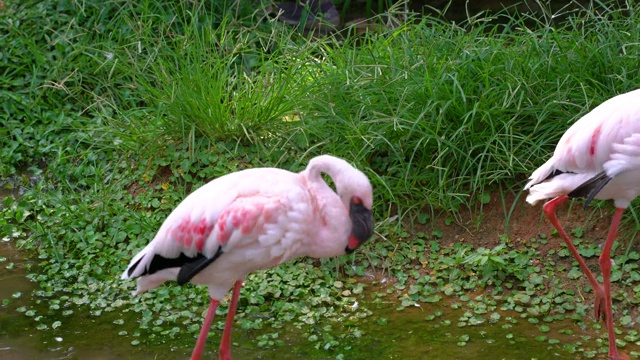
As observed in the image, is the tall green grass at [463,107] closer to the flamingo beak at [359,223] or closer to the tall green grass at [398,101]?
the tall green grass at [398,101]

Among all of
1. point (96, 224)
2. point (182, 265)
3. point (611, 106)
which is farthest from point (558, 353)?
point (96, 224)

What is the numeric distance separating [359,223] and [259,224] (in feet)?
1.37

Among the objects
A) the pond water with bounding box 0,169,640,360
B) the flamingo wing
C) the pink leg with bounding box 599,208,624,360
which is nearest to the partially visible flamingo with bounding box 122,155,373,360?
the flamingo wing

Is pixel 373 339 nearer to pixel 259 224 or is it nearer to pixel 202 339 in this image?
pixel 202 339

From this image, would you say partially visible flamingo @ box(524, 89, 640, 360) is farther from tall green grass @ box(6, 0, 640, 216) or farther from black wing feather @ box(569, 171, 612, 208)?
tall green grass @ box(6, 0, 640, 216)

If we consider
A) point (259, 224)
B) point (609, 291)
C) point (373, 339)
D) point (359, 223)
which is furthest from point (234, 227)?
point (609, 291)

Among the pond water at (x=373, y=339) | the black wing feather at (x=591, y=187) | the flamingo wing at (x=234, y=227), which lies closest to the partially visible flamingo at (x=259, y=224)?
the flamingo wing at (x=234, y=227)

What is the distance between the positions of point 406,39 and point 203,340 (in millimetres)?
2895

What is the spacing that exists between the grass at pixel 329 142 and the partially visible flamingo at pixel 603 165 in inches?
21.0

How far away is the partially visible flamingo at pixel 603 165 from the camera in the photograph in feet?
13.9

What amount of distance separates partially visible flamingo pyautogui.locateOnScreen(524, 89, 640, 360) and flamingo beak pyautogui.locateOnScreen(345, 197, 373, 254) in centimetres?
124

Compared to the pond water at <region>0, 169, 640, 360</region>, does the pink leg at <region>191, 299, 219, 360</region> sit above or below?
above

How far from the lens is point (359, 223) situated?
3684mm

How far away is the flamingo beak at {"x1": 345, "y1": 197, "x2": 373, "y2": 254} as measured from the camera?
12.1 feet
